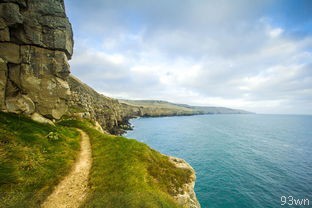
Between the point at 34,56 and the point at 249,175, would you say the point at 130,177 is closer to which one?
the point at 34,56

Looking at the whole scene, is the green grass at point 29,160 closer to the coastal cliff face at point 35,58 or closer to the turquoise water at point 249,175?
the coastal cliff face at point 35,58

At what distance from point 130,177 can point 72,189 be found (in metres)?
5.02

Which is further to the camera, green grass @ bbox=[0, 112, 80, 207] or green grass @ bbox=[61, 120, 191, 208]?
green grass @ bbox=[61, 120, 191, 208]

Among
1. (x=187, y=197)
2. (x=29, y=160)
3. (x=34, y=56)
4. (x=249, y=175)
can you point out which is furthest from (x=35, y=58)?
(x=249, y=175)

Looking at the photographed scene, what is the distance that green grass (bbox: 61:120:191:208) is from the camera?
40.9 ft

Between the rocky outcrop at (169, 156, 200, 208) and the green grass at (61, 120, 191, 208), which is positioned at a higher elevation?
the green grass at (61, 120, 191, 208)

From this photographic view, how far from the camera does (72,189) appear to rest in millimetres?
13898

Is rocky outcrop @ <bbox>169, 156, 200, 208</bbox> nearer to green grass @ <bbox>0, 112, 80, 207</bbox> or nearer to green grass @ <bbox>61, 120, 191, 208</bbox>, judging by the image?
green grass @ <bbox>61, 120, 191, 208</bbox>

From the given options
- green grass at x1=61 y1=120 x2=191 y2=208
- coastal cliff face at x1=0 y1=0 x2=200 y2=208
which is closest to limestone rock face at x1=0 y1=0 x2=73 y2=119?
coastal cliff face at x1=0 y1=0 x2=200 y2=208

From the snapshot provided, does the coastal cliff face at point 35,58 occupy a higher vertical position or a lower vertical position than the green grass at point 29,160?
higher

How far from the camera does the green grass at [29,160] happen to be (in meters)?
12.0

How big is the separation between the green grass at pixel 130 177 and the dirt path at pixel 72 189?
2.36 feet

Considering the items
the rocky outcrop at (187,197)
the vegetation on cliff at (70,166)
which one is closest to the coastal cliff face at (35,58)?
the rocky outcrop at (187,197)

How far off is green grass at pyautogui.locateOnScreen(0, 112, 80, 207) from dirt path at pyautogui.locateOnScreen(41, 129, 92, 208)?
0.55 metres
